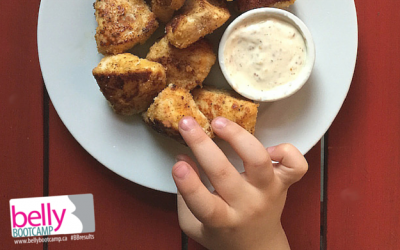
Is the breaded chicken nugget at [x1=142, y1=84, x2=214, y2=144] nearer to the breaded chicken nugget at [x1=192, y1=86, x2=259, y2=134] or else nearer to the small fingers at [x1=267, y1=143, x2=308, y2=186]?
the breaded chicken nugget at [x1=192, y1=86, x2=259, y2=134]

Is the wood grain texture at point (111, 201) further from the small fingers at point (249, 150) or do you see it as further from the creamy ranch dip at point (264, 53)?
the creamy ranch dip at point (264, 53)

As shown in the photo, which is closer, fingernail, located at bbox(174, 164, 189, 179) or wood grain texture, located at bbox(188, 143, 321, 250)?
fingernail, located at bbox(174, 164, 189, 179)

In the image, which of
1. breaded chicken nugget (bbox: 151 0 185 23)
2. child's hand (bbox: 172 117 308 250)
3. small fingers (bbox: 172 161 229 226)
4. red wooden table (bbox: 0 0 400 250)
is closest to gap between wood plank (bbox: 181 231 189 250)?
red wooden table (bbox: 0 0 400 250)

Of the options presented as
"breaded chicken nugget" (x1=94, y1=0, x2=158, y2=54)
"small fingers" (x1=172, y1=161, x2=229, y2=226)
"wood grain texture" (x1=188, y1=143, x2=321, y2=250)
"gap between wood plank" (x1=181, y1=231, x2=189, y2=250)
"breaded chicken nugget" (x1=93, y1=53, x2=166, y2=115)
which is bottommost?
"gap between wood plank" (x1=181, y1=231, x2=189, y2=250)

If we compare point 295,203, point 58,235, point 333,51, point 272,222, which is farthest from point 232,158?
point 58,235

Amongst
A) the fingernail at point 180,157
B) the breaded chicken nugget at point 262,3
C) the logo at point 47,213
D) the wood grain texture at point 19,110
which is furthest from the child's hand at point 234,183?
the wood grain texture at point 19,110

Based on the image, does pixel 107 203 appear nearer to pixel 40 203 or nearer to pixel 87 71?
pixel 40 203
